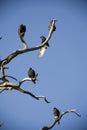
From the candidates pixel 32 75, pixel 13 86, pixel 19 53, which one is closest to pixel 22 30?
pixel 19 53

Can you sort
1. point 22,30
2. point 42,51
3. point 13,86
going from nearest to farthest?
point 42,51 → point 13,86 → point 22,30

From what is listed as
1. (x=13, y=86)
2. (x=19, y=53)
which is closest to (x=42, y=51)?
(x=19, y=53)

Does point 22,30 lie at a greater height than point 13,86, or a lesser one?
greater

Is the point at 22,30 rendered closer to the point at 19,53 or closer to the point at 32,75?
the point at 19,53

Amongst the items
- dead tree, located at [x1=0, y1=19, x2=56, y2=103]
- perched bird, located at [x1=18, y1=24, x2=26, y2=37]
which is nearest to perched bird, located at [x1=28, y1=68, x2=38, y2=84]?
dead tree, located at [x1=0, y1=19, x2=56, y2=103]

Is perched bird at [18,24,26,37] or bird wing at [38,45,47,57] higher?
perched bird at [18,24,26,37]

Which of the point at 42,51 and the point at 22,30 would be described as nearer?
the point at 42,51

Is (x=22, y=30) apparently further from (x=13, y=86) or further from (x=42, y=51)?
(x=13, y=86)

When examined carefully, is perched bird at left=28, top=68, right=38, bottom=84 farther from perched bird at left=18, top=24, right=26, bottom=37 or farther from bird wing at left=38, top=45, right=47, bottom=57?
perched bird at left=18, top=24, right=26, bottom=37

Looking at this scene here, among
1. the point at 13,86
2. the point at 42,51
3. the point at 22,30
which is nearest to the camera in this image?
the point at 42,51

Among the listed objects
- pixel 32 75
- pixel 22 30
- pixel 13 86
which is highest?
pixel 22 30

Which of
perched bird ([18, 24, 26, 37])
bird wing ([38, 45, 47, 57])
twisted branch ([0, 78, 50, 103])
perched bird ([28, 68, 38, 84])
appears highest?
perched bird ([18, 24, 26, 37])

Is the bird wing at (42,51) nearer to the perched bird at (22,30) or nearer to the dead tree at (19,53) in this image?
the dead tree at (19,53)

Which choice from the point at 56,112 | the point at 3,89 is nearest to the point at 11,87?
the point at 3,89
